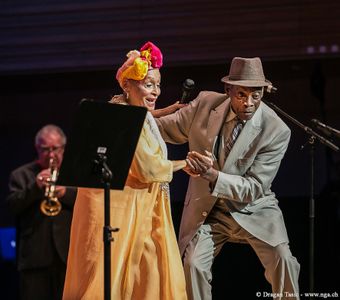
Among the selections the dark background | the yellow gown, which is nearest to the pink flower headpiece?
the yellow gown

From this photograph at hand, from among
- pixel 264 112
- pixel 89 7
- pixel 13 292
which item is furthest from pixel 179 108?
pixel 13 292

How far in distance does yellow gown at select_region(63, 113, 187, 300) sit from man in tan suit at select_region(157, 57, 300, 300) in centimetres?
30

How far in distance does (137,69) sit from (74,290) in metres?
1.31

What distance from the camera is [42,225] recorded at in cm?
767

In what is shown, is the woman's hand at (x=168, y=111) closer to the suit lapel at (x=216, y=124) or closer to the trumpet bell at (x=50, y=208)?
the suit lapel at (x=216, y=124)

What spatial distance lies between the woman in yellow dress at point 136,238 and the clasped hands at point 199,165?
5 centimetres

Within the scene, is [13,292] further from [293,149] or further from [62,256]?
[293,149]

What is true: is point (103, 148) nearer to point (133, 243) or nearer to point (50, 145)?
point (133, 243)

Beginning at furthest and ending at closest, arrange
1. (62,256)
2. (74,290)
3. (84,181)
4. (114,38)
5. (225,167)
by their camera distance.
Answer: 1. (114,38)
2. (62,256)
3. (225,167)
4. (74,290)
5. (84,181)

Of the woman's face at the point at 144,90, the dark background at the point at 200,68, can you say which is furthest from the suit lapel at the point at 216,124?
the dark background at the point at 200,68

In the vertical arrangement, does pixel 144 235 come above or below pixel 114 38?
below

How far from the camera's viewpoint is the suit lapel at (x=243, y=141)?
233 inches

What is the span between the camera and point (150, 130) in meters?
5.66

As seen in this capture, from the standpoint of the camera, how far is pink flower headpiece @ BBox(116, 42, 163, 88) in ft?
18.5
